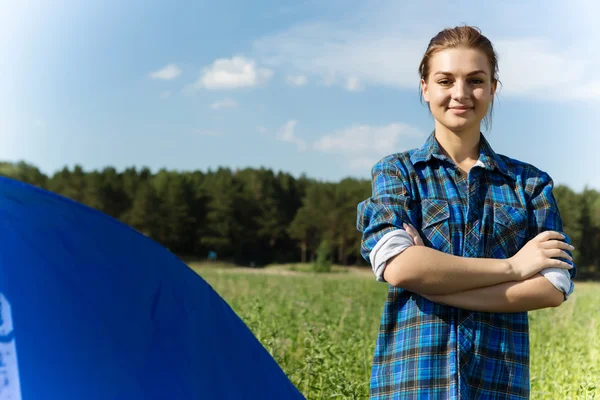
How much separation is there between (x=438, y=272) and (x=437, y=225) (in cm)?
18

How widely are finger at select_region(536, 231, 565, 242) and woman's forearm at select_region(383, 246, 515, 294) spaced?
17 centimetres

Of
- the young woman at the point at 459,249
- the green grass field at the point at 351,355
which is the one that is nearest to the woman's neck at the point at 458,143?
the young woman at the point at 459,249

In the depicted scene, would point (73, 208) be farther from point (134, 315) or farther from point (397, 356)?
point (397, 356)

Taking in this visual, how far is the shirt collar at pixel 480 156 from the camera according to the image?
78.2 inches

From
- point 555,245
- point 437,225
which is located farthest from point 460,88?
point 555,245

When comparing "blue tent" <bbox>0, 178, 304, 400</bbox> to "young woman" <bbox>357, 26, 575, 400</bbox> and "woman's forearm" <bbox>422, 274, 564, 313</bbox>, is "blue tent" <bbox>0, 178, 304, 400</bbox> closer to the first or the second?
"young woman" <bbox>357, 26, 575, 400</bbox>

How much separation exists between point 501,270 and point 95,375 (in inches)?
43.9

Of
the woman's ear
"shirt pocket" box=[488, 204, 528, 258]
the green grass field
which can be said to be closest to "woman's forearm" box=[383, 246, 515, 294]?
"shirt pocket" box=[488, 204, 528, 258]

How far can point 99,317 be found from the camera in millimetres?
1670

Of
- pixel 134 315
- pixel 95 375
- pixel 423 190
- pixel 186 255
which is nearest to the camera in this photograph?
pixel 95 375

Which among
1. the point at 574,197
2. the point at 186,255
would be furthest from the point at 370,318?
the point at 186,255

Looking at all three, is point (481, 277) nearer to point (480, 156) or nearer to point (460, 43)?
point (480, 156)

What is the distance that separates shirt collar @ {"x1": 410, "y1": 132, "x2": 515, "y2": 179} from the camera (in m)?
1.99

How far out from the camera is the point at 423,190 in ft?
6.47
